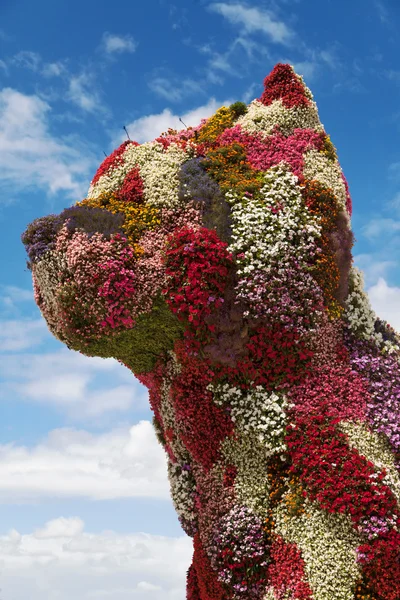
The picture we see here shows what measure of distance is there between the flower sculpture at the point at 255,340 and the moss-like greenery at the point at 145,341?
42 millimetres

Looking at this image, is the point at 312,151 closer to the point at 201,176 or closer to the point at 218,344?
the point at 201,176

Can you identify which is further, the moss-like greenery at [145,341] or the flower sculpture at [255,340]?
the moss-like greenery at [145,341]

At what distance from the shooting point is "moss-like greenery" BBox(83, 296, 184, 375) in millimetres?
A: 13258

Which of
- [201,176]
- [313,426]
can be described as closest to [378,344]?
[313,426]

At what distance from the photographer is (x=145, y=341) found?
14.0 metres

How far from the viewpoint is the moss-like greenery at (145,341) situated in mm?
13258

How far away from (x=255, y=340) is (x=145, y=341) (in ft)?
7.46

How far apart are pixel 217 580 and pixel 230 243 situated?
6.11m

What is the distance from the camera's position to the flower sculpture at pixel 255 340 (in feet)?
41.2

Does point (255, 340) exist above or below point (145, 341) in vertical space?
below

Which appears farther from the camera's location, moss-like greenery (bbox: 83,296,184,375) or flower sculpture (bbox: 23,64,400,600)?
moss-like greenery (bbox: 83,296,184,375)

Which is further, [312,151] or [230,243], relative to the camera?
[312,151]

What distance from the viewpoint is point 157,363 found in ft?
48.4

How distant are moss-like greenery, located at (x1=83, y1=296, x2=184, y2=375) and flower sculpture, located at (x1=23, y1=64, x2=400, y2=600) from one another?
42 millimetres
